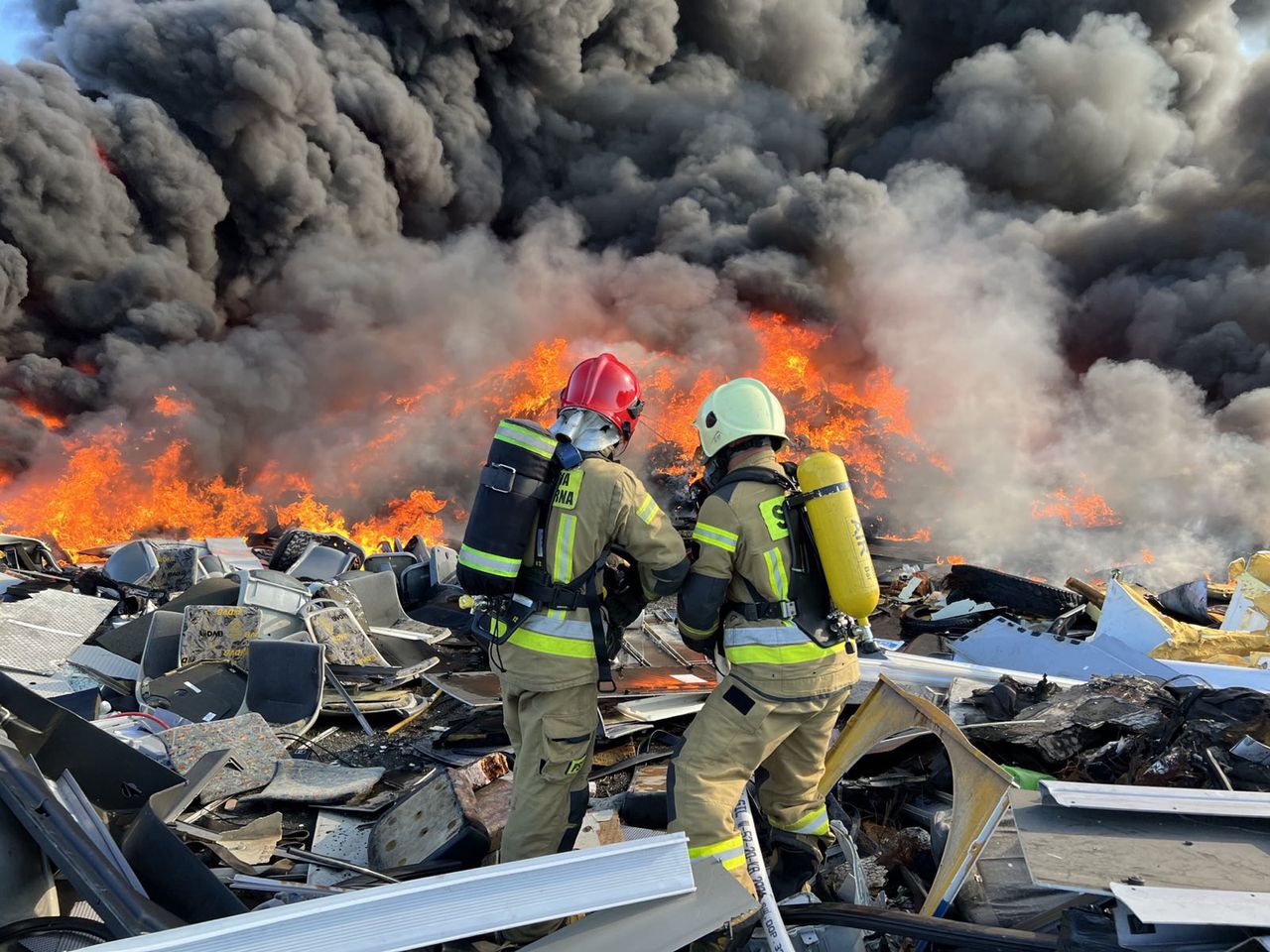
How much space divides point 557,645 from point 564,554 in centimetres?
34

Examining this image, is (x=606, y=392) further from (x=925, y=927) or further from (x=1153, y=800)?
(x=1153, y=800)

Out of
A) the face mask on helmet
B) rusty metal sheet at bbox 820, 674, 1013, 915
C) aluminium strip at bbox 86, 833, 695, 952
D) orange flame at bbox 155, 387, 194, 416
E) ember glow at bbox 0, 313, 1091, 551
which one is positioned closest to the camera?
aluminium strip at bbox 86, 833, 695, 952

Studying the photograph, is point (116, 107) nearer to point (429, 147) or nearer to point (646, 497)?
point (429, 147)

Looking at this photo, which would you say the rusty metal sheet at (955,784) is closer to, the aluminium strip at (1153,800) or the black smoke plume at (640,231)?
the aluminium strip at (1153,800)

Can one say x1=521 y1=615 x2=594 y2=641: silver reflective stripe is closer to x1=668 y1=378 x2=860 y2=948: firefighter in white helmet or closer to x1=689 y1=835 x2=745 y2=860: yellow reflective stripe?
x1=668 y1=378 x2=860 y2=948: firefighter in white helmet

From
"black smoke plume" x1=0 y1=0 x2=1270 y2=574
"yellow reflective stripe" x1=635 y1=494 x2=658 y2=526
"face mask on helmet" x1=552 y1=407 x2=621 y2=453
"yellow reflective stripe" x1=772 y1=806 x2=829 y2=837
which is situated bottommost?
"yellow reflective stripe" x1=772 y1=806 x2=829 y2=837

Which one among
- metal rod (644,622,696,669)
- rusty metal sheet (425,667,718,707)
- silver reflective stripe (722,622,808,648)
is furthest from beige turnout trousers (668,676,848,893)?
metal rod (644,622,696,669)

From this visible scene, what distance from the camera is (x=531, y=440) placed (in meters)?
2.90

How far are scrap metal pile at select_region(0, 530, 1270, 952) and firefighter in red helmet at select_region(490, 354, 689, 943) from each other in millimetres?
478

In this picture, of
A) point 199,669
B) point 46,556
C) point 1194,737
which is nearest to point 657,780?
point 1194,737

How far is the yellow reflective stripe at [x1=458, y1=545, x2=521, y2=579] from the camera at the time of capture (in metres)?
2.84

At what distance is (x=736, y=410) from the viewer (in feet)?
10.2

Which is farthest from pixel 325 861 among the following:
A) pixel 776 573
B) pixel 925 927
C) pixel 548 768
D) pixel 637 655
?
pixel 637 655

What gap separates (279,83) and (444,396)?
9990 millimetres
